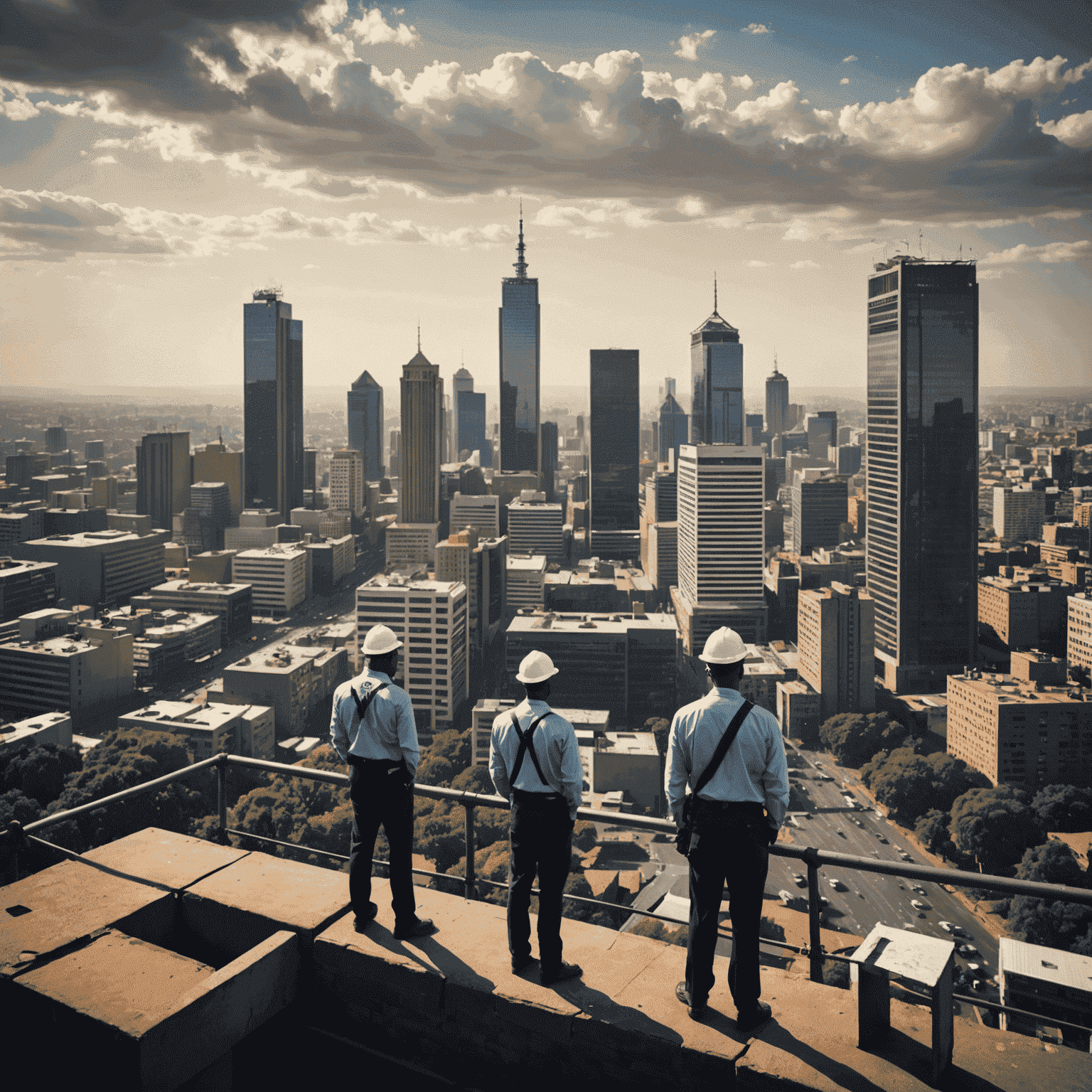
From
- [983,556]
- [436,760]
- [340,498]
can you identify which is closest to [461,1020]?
[436,760]

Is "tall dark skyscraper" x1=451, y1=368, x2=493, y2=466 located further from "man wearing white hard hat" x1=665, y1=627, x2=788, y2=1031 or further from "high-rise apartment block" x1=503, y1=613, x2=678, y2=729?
"man wearing white hard hat" x1=665, y1=627, x2=788, y2=1031

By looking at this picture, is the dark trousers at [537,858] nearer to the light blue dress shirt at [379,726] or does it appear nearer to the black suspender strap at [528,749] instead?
the black suspender strap at [528,749]

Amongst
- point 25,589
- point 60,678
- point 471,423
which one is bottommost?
point 60,678

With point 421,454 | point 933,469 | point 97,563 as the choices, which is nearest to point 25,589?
point 97,563

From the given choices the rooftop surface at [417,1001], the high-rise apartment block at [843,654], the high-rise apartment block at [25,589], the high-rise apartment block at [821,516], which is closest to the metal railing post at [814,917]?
the rooftop surface at [417,1001]

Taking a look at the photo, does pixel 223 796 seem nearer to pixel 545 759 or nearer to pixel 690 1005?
pixel 545 759

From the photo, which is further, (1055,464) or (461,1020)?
(1055,464)

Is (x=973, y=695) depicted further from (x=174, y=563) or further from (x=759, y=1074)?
(x=174, y=563)
